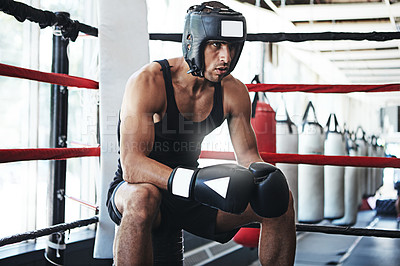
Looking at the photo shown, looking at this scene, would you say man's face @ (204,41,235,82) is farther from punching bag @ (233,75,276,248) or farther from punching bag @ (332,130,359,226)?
punching bag @ (332,130,359,226)

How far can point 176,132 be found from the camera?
55.6 inches

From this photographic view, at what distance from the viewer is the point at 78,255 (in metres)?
2.30

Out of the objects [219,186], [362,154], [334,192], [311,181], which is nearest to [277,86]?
[219,186]

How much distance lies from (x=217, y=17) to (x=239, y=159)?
0.51m

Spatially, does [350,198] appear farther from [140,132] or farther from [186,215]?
[140,132]

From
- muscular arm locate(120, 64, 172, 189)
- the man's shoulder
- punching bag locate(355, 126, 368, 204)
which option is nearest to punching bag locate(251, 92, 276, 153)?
the man's shoulder

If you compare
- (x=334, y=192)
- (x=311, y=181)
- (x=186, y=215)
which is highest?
(x=186, y=215)

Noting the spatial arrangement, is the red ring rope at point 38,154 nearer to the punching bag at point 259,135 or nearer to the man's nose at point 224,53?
the man's nose at point 224,53

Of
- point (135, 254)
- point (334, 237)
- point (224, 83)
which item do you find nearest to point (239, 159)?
point (224, 83)

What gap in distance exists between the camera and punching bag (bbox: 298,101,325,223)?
333 centimetres

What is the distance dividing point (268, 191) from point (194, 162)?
18.6 inches

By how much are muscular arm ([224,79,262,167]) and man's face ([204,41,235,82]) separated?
0.21m

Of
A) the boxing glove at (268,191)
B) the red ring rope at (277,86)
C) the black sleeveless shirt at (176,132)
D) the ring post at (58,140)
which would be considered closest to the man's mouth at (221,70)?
the black sleeveless shirt at (176,132)

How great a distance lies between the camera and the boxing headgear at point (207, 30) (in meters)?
1.28
